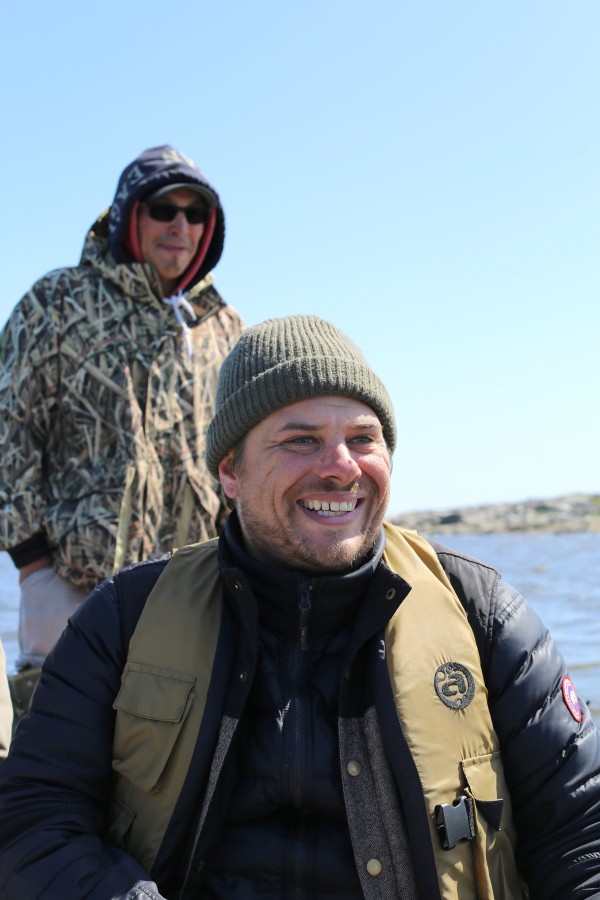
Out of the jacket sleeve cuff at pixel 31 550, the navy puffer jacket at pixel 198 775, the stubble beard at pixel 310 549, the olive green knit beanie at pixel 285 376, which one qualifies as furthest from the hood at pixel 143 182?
the navy puffer jacket at pixel 198 775

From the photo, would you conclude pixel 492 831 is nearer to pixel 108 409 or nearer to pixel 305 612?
pixel 305 612

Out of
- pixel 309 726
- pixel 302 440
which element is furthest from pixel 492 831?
pixel 302 440

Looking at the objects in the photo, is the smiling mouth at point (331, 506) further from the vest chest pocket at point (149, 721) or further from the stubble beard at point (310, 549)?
the vest chest pocket at point (149, 721)

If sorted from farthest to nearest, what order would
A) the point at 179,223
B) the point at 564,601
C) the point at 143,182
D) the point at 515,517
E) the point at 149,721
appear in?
the point at 515,517
the point at 564,601
the point at 179,223
the point at 143,182
the point at 149,721

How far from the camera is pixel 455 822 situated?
2506 millimetres

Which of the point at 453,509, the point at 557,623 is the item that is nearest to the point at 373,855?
the point at 557,623

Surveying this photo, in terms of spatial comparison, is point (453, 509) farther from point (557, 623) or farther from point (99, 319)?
point (99, 319)

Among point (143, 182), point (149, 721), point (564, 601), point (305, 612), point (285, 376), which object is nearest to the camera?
point (149, 721)

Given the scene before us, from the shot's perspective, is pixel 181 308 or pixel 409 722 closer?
pixel 409 722

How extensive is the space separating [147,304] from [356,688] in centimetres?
251

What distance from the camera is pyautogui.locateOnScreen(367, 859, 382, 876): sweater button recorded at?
2.53 metres

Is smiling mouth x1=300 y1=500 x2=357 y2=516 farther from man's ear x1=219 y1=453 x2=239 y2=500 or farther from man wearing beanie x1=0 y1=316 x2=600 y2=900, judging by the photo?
man's ear x1=219 y1=453 x2=239 y2=500

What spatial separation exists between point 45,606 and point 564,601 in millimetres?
13434

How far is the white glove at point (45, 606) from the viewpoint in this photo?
14.8ft
